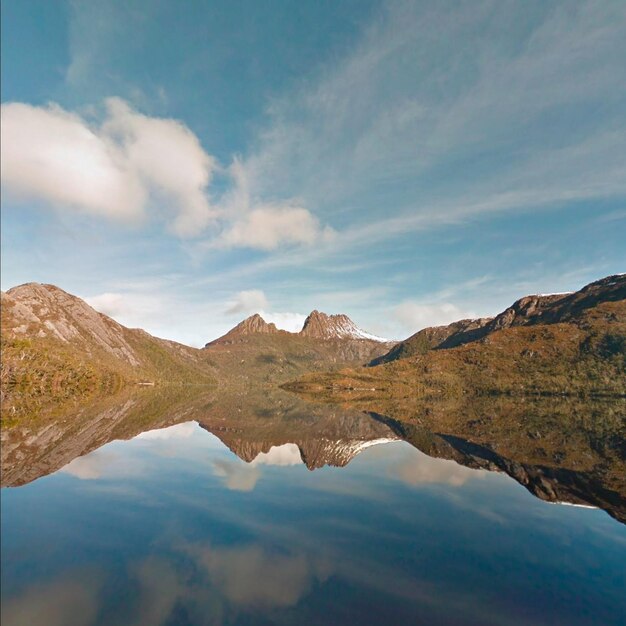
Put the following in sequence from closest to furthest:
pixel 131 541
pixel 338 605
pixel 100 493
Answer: pixel 338 605 < pixel 131 541 < pixel 100 493

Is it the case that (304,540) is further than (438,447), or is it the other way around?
(438,447)

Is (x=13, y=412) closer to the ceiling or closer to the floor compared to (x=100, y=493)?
closer to the ceiling

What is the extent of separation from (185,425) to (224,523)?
183 feet

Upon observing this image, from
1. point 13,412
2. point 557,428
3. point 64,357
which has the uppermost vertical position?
point 64,357

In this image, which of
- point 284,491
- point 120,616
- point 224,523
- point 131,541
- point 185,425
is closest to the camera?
point 120,616

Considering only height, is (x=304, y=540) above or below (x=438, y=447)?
above

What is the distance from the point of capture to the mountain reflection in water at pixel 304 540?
579 inches

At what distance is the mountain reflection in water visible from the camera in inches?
579

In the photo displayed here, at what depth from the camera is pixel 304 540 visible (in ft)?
68.7

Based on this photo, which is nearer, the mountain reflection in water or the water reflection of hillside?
the mountain reflection in water

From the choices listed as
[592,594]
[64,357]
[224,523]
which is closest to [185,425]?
[224,523]

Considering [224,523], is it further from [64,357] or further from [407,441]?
[64,357]

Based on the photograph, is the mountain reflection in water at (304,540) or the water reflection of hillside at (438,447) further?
the water reflection of hillside at (438,447)

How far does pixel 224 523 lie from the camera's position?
23.2 meters
